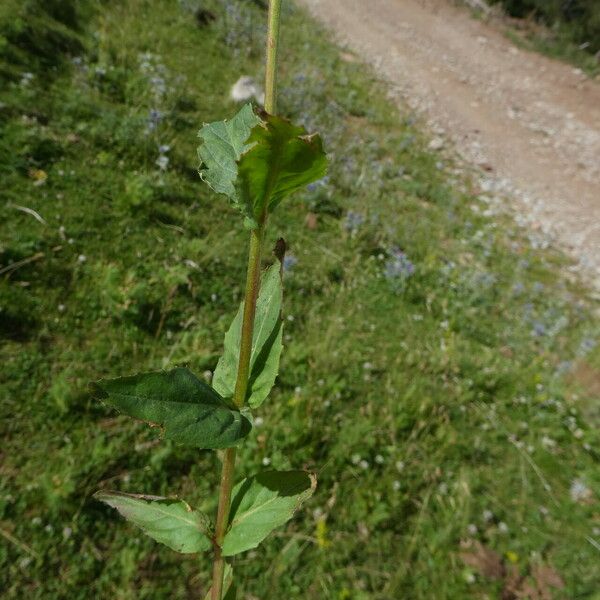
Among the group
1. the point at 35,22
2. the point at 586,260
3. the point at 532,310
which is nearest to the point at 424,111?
the point at 586,260

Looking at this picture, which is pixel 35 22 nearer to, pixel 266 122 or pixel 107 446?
pixel 107 446

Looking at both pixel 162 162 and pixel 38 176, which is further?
pixel 162 162

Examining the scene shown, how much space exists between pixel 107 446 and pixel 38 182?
95.3 inches

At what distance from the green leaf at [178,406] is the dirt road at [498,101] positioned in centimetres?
914

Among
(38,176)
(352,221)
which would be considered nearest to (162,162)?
(38,176)

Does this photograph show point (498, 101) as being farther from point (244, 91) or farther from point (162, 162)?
point (162, 162)

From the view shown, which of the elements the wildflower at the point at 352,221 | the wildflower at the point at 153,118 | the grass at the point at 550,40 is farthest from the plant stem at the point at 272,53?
the grass at the point at 550,40

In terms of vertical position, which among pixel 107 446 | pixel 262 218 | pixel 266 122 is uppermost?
pixel 266 122

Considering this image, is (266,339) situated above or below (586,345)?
above

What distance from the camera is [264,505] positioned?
1206mm

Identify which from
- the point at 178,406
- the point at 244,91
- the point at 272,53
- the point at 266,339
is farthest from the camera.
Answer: the point at 244,91

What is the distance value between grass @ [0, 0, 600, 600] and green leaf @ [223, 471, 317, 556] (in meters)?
1.89

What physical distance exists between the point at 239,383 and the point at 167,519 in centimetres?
49

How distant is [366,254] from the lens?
19.0 feet
